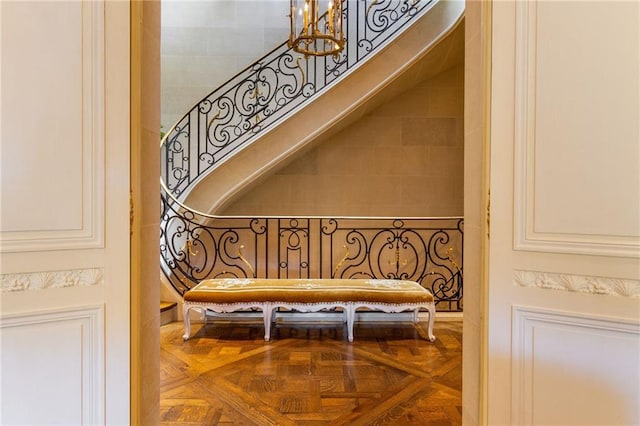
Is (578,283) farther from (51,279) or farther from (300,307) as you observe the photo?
(300,307)

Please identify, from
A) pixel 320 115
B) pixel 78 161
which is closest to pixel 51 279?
pixel 78 161

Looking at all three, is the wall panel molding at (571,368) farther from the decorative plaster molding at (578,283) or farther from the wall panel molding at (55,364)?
the wall panel molding at (55,364)

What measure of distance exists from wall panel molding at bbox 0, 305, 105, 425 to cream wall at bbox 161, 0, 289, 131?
5357 mm

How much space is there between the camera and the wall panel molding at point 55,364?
1.28 metres

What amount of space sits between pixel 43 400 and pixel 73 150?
0.91 metres

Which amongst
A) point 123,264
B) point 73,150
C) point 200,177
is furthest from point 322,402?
point 200,177

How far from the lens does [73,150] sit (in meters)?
1.33

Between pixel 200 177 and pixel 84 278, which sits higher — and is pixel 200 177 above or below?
above

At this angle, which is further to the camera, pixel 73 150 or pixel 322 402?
pixel 322 402

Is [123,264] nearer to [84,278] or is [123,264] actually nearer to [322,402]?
[84,278]

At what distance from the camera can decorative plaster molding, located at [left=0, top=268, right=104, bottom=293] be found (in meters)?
1.25

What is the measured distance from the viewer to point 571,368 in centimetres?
129

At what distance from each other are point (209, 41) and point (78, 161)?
560cm

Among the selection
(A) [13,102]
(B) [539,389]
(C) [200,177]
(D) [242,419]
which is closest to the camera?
(A) [13,102]
